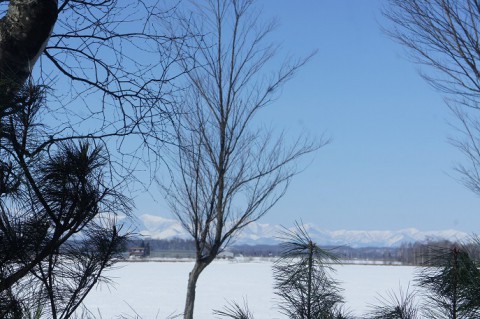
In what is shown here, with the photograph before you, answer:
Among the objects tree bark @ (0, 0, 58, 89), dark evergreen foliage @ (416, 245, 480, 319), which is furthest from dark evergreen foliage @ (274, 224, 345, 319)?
tree bark @ (0, 0, 58, 89)

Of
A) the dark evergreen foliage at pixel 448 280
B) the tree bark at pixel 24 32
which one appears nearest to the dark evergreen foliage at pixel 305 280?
the dark evergreen foliage at pixel 448 280

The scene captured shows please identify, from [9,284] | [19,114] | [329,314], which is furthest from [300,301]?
[19,114]

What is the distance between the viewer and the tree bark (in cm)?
171

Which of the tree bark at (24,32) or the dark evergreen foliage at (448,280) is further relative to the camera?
the tree bark at (24,32)

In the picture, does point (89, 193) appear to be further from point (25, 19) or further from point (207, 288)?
point (207, 288)

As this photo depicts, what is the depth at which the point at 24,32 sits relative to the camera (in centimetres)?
174

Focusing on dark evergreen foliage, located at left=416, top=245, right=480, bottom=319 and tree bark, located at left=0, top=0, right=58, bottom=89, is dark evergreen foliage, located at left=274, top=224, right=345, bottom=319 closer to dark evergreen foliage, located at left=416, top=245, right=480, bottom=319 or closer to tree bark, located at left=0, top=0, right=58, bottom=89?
dark evergreen foliage, located at left=416, top=245, right=480, bottom=319

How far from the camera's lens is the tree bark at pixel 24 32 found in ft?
5.62

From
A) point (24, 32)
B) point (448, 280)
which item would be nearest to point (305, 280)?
point (448, 280)

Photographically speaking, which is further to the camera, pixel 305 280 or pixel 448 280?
pixel 305 280

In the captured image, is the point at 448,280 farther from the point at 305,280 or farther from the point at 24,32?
the point at 24,32

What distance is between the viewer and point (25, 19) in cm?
175

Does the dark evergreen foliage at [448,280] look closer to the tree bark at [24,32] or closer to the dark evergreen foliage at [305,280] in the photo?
the dark evergreen foliage at [305,280]

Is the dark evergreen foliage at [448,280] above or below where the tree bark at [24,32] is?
below
